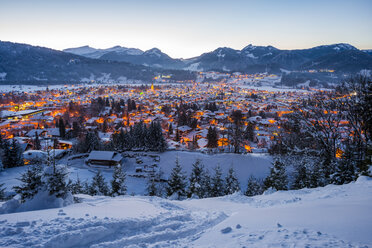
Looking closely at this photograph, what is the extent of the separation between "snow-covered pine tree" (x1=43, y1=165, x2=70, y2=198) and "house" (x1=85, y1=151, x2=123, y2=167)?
2145 cm

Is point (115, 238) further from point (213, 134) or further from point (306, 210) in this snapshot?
point (213, 134)

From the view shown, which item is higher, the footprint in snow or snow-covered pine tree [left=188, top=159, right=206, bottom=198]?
the footprint in snow

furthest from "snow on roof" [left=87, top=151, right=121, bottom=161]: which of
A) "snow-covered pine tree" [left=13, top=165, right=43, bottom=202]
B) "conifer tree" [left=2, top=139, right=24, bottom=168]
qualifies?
"snow-covered pine tree" [left=13, top=165, right=43, bottom=202]

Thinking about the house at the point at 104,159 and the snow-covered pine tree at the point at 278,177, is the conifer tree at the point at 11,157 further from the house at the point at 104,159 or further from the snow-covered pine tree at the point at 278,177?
the snow-covered pine tree at the point at 278,177

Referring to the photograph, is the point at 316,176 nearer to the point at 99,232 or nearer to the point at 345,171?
the point at 345,171

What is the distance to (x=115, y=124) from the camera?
192 ft

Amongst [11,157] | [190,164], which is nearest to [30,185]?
[190,164]

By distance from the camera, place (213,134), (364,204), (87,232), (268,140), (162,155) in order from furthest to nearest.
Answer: (268,140), (213,134), (162,155), (364,204), (87,232)

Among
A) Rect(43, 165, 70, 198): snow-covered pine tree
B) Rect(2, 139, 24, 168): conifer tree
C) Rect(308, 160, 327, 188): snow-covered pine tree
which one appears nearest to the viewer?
Rect(43, 165, 70, 198): snow-covered pine tree

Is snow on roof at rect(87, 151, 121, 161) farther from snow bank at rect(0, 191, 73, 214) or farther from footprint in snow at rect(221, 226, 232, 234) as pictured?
footprint in snow at rect(221, 226, 232, 234)

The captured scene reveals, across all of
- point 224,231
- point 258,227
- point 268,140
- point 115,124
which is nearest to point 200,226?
point 224,231

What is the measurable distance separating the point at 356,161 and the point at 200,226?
40.1 feet

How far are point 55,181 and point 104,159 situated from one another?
2208 cm

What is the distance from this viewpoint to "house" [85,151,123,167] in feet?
94.1
